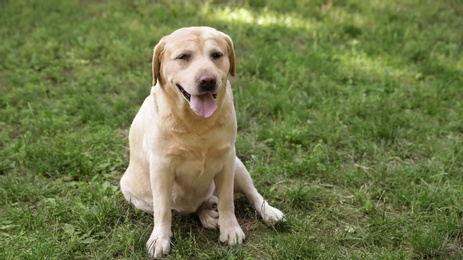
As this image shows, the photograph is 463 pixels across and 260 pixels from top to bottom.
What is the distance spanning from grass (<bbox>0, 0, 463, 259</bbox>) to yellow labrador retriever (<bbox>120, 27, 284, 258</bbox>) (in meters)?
0.17

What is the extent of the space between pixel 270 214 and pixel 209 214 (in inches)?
17.0

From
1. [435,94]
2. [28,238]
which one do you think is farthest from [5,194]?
[435,94]

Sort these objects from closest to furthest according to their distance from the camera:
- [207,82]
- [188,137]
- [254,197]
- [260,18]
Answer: [207,82] → [188,137] → [254,197] → [260,18]

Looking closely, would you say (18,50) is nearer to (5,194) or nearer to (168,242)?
(5,194)

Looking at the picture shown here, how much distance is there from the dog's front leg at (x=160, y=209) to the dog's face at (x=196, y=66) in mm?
488

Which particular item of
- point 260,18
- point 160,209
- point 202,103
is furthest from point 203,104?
point 260,18

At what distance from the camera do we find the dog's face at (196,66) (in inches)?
127

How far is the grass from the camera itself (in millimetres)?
3789

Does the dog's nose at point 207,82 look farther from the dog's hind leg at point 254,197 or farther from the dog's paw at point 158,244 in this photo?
the dog's paw at point 158,244

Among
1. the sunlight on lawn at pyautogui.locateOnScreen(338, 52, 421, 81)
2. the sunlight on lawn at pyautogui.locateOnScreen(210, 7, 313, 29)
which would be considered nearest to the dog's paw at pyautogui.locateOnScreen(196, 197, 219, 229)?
the sunlight on lawn at pyautogui.locateOnScreen(338, 52, 421, 81)

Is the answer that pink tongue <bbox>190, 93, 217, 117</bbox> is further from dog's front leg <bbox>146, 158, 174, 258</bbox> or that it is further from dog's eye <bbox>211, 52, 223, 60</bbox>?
dog's front leg <bbox>146, 158, 174, 258</bbox>

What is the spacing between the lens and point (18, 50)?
7031 mm

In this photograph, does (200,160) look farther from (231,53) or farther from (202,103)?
(231,53)

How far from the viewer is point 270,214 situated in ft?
12.9
